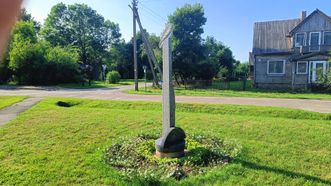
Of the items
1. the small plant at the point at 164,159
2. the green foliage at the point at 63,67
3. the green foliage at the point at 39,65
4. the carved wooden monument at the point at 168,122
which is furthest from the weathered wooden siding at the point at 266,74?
the carved wooden monument at the point at 168,122

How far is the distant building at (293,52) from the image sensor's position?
25.0 meters

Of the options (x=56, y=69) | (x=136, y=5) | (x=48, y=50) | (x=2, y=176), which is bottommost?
(x=2, y=176)

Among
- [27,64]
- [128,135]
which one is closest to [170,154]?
[128,135]

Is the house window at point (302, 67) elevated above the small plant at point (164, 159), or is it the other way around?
the house window at point (302, 67)

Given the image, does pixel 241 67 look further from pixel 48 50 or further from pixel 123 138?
pixel 123 138

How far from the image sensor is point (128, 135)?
25.7 ft

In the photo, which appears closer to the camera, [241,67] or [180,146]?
[180,146]

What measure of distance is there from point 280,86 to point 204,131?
2066 cm

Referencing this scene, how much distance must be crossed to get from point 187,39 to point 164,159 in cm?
2421

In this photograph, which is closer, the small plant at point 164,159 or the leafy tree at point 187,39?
the small plant at point 164,159

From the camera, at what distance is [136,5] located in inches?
899

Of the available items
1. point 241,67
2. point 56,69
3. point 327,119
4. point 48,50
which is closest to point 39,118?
point 327,119

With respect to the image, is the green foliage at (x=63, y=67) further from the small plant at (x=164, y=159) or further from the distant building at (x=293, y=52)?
the small plant at (x=164, y=159)

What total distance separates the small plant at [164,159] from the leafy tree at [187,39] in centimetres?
2182
